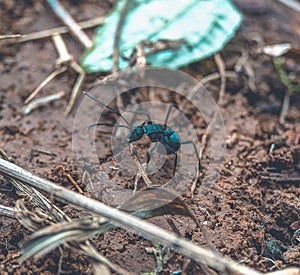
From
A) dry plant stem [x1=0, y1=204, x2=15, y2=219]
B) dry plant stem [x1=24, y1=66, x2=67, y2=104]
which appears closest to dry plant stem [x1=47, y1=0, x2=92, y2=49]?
dry plant stem [x1=24, y1=66, x2=67, y2=104]

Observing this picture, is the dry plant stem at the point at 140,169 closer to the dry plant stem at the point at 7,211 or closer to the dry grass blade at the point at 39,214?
the dry grass blade at the point at 39,214

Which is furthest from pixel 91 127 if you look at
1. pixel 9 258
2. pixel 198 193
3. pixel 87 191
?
pixel 9 258

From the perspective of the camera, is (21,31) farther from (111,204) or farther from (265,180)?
(265,180)

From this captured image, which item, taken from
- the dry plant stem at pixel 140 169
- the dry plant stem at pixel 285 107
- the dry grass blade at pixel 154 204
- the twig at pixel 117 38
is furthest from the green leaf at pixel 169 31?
the dry grass blade at pixel 154 204

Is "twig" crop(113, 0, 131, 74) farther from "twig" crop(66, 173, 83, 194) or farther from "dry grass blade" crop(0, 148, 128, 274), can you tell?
"dry grass blade" crop(0, 148, 128, 274)

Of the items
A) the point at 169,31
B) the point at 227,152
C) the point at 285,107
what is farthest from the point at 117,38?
the point at 285,107

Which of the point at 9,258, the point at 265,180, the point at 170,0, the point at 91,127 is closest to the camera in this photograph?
the point at 9,258
